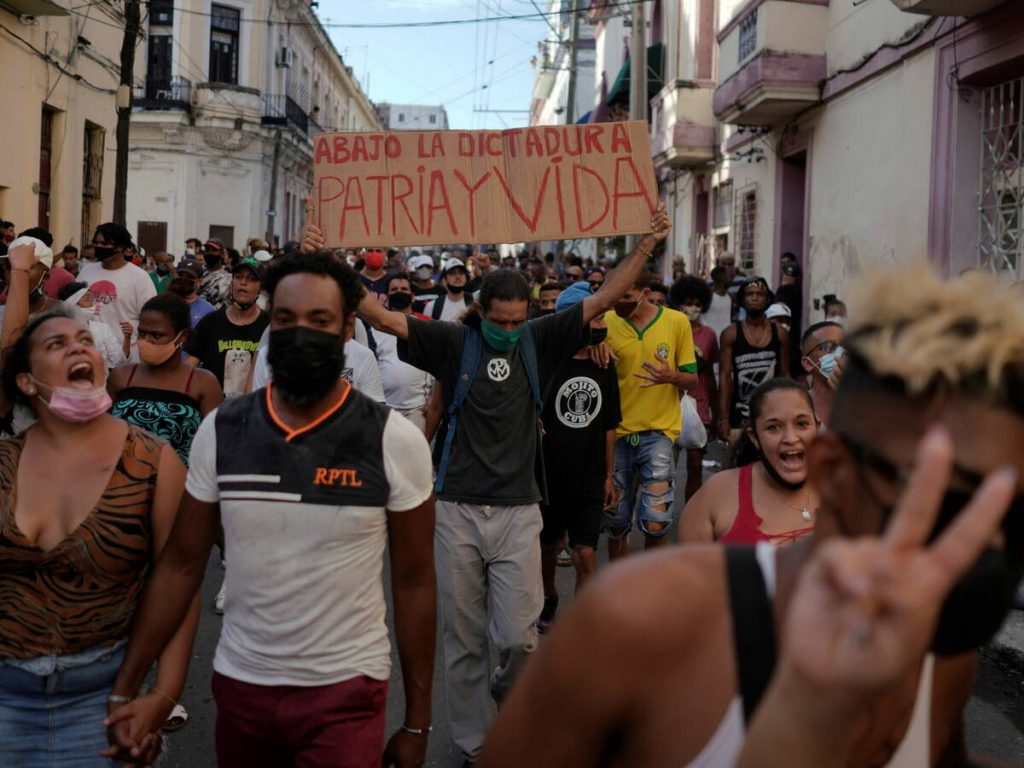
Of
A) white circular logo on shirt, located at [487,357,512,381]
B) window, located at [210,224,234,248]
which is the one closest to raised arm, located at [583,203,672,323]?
white circular logo on shirt, located at [487,357,512,381]

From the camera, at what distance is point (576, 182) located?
5.89 m

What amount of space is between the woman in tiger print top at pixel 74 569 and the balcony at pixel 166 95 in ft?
124

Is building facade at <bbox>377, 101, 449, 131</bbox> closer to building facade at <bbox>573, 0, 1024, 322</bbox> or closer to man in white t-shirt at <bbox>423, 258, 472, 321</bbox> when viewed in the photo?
building facade at <bbox>573, 0, 1024, 322</bbox>

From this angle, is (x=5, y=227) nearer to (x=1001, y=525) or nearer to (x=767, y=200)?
(x=767, y=200)

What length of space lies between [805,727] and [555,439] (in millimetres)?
4757

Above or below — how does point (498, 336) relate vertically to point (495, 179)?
below

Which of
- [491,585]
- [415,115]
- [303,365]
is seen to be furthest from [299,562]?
[415,115]

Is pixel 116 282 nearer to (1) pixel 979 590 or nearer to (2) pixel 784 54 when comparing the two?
(1) pixel 979 590

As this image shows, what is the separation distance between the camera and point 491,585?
4734mm

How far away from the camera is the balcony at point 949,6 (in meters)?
10.1

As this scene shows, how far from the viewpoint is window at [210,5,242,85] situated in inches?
Answer: 1609

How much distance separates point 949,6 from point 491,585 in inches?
312

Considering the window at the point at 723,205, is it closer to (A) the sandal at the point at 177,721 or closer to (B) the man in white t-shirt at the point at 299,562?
(A) the sandal at the point at 177,721

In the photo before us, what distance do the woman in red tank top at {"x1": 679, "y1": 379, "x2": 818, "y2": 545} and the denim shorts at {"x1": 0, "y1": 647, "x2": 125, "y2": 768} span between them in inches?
70.3
